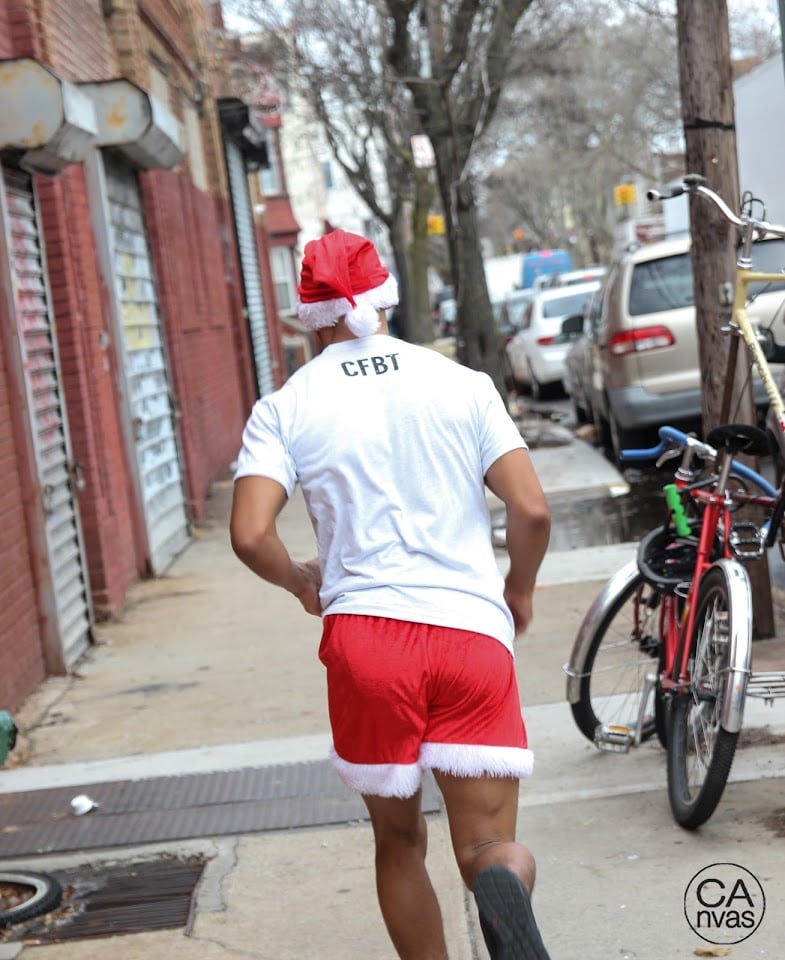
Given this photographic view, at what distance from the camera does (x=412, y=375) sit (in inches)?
129

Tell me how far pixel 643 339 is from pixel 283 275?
32.6 m

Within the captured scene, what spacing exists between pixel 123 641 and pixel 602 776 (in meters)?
3.99

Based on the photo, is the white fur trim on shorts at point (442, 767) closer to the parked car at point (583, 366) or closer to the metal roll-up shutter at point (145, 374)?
the metal roll-up shutter at point (145, 374)

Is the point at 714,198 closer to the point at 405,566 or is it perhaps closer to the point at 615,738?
the point at 615,738

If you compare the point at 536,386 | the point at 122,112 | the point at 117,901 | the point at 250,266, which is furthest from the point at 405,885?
the point at 536,386

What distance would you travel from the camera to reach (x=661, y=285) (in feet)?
41.0

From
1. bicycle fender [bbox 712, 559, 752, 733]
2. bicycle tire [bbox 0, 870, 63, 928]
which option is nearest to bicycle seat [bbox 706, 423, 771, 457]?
bicycle fender [bbox 712, 559, 752, 733]

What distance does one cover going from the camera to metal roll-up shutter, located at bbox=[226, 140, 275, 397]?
2111 cm

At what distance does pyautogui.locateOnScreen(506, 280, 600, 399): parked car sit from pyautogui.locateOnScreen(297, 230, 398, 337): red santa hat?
19.1m

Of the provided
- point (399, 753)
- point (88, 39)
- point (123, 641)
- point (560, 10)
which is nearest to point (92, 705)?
point (123, 641)

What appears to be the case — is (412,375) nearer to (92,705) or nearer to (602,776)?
(602,776)

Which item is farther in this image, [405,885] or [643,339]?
[643,339]

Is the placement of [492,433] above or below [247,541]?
above

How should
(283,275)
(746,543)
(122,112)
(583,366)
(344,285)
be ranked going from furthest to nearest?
(283,275) → (583,366) → (122,112) → (746,543) → (344,285)
